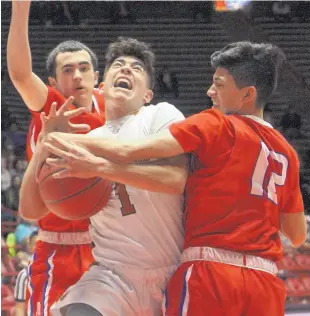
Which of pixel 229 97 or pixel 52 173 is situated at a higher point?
pixel 229 97

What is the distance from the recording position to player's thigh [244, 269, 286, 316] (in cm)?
285

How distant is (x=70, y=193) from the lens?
2.90 m

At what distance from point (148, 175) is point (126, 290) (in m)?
0.50

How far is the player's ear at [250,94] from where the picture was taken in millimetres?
3062

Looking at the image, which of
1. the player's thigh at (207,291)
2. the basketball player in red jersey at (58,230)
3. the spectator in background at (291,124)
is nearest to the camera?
the player's thigh at (207,291)

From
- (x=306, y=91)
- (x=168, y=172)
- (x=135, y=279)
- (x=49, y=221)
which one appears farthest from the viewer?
(x=306, y=91)

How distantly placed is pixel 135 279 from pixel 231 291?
0.39m

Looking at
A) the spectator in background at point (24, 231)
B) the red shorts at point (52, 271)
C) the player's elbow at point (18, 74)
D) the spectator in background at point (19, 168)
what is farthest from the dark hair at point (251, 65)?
the spectator in background at point (19, 168)

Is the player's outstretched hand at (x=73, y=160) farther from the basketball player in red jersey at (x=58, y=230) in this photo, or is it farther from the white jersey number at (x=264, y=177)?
the basketball player in red jersey at (x=58, y=230)

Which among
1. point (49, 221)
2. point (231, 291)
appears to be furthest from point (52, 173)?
point (49, 221)

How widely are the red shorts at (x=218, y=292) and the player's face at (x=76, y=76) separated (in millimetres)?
1438

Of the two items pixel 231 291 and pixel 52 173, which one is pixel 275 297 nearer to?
pixel 231 291

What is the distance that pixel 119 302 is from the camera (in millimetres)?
2932

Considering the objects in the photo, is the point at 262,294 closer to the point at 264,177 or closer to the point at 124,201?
the point at 264,177
